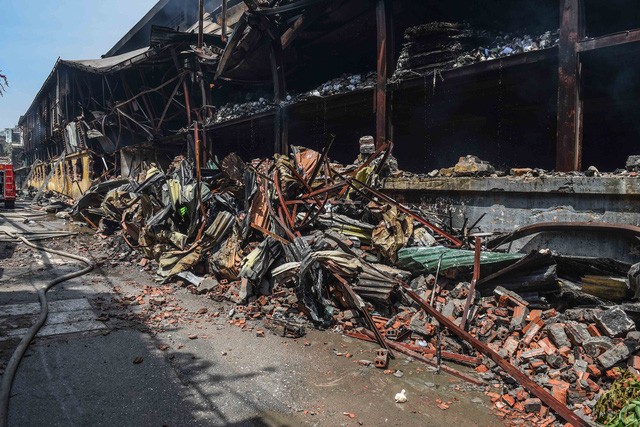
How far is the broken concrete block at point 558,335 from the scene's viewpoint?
387 cm

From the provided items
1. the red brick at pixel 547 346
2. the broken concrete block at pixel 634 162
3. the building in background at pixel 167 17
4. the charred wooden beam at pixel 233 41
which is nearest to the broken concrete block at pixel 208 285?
the red brick at pixel 547 346

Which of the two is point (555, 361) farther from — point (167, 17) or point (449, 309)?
point (167, 17)

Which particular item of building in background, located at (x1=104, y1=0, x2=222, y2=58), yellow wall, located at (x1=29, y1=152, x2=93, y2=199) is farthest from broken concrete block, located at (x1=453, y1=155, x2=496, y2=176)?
yellow wall, located at (x1=29, y1=152, x2=93, y2=199)

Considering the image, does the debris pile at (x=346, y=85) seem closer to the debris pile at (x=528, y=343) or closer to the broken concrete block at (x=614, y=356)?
the debris pile at (x=528, y=343)

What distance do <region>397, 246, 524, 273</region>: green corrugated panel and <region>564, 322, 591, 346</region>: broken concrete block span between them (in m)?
0.94

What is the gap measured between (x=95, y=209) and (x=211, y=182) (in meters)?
6.40

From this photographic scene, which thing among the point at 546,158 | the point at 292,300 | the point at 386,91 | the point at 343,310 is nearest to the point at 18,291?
the point at 292,300

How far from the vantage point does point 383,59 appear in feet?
24.2

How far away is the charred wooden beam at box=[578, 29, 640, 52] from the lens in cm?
474

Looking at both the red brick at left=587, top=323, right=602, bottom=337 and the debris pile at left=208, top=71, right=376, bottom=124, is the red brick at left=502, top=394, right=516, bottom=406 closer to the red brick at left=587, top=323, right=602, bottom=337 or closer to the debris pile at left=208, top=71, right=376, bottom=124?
the red brick at left=587, top=323, right=602, bottom=337

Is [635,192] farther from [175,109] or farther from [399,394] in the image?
[175,109]

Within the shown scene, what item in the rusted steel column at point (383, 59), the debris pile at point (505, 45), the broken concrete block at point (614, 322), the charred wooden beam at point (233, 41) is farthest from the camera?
the charred wooden beam at point (233, 41)

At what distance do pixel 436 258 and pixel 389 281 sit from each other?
74 centimetres

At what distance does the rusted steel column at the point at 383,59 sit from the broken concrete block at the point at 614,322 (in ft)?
15.1
